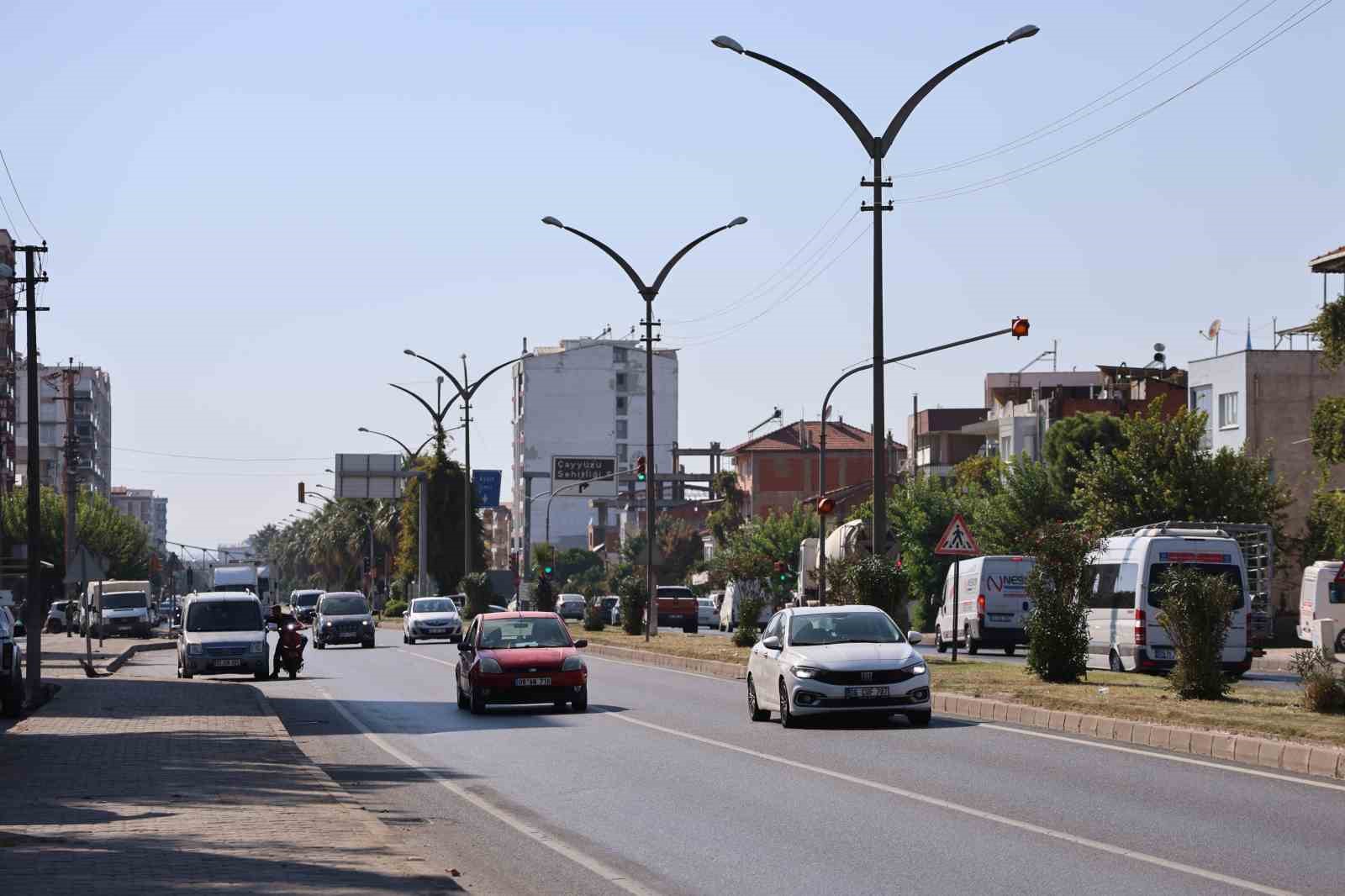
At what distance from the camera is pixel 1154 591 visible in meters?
32.5

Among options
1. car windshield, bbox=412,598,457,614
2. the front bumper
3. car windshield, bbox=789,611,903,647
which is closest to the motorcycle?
car windshield, bbox=789,611,903,647

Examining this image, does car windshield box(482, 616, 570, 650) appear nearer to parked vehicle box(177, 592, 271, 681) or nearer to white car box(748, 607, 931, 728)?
white car box(748, 607, 931, 728)

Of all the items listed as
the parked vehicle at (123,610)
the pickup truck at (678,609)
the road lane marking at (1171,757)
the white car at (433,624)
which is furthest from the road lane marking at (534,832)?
the parked vehicle at (123,610)

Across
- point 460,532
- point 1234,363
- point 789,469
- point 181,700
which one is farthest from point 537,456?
point 181,700

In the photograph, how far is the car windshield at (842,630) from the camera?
23.4 meters

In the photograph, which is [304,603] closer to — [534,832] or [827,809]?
[827,809]

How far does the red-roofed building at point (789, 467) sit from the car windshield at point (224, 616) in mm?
94335

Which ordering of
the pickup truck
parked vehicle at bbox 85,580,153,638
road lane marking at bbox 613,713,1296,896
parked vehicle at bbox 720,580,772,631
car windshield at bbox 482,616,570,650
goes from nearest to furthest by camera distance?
1. road lane marking at bbox 613,713,1296,896
2. car windshield at bbox 482,616,570,650
3. parked vehicle at bbox 720,580,772,631
4. parked vehicle at bbox 85,580,153,638
5. the pickup truck

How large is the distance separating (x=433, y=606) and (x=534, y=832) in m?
50.5

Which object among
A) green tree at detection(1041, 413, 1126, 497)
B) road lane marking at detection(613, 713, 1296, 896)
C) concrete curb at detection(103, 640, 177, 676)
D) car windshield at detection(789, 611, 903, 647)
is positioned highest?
green tree at detection(1041, 413, 1126, 497)

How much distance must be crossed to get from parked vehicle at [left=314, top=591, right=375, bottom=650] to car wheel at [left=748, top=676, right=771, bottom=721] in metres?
35.6

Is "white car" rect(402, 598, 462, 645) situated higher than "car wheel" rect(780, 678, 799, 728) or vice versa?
"car wheel" rect(780, 678, 799, 728)

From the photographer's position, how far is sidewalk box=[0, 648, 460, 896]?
33.2 ft

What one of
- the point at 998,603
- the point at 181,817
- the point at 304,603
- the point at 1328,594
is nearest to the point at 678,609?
the point at 304,603
